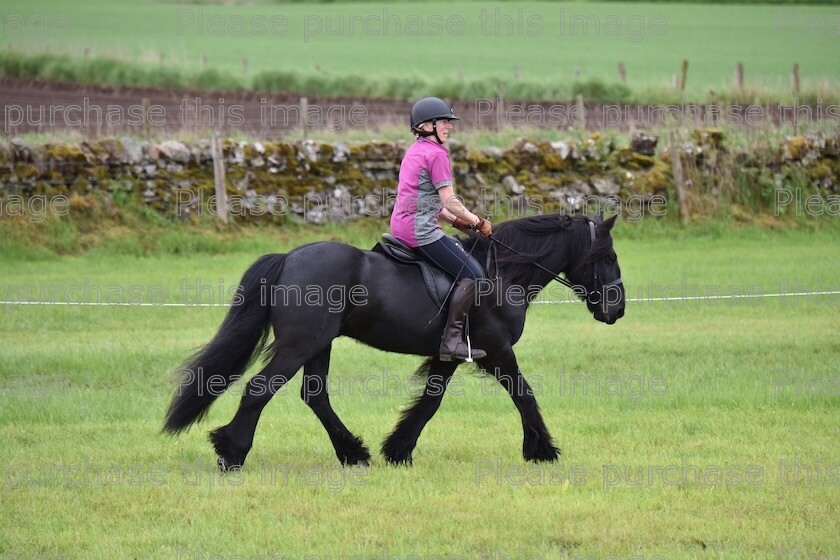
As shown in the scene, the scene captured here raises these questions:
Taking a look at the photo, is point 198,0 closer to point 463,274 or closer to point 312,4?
point 312,4

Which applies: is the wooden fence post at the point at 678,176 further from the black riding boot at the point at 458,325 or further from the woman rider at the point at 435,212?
the black riding boot at the point at 458,325

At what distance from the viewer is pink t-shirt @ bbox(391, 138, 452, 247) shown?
7.75m

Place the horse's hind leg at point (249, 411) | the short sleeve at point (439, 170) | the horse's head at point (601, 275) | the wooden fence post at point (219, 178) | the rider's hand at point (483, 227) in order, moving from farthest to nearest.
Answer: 1. the wooden fence post at point (219, 178)
2. the horse's head at point (601, 275)
3. the rider's hand at point (483, 227)
4. the short sleeve at point (439, 170)
5. the horse's hind leg at point (249, 411)

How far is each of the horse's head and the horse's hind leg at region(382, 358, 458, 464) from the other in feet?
4.08

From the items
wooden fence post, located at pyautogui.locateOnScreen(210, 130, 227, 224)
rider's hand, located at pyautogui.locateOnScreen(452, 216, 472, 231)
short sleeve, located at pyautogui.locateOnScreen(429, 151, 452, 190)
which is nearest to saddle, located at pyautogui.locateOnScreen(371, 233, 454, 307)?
rider's hand, located at pyautogui.locateOnScreen(452, 216, 472, 231)

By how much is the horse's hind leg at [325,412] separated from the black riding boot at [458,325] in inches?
35.1

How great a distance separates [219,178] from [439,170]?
1176 centimetres

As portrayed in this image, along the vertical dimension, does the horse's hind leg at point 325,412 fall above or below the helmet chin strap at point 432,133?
below

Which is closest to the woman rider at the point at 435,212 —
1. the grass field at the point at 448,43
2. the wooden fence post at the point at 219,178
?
the wooden fence post at the point at 219,178

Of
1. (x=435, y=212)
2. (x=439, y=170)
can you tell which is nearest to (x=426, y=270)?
(x=435, y=212)

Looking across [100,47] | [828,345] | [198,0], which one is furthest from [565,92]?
[198,0]

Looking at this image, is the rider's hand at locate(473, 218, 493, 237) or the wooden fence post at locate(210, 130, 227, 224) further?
the wooden fence post at locate(210, 130, 227, 224)

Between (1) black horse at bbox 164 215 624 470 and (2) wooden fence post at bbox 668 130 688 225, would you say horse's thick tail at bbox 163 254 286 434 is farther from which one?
(2) wooden fence post at bbox 668 130 688 225

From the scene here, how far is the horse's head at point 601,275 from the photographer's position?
8.40 meters
